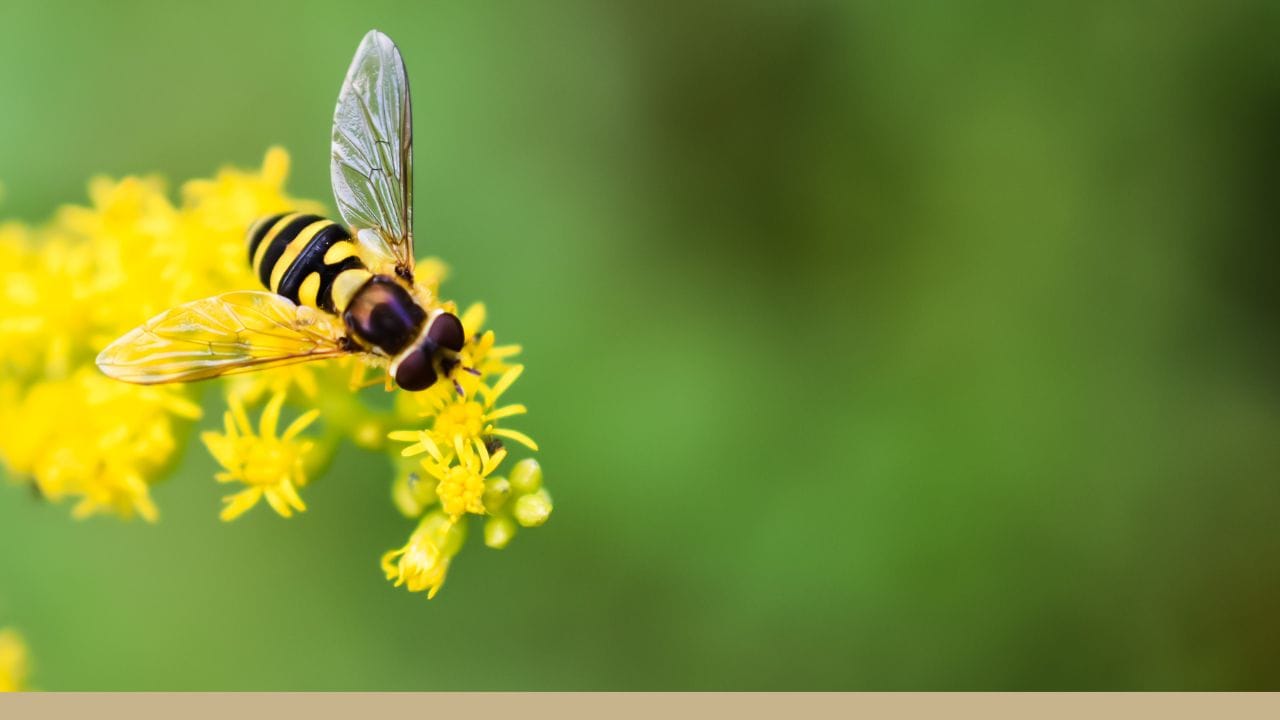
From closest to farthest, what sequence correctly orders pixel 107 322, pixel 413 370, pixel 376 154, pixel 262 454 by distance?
1. pixel 413 370
2. pixel 262 454
3. pixel 376 154
4. pixel 107 322

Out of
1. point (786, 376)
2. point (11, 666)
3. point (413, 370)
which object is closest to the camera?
point (413, 370)

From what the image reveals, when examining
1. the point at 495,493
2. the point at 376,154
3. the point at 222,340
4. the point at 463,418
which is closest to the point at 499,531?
the point at 495,493

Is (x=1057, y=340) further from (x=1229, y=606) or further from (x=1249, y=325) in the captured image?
(x=1229, y=606)

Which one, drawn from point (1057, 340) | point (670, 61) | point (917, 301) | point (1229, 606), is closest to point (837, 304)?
point (917, 301)

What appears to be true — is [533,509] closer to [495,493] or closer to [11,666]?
[495,493]

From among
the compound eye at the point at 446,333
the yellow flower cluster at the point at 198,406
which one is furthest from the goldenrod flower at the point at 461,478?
the compound eye at the point at 446,333

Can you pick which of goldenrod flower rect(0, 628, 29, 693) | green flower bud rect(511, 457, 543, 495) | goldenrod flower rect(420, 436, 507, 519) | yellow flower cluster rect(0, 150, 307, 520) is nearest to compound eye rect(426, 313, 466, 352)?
goldenrod flower rect(420, 436, 507, 519)

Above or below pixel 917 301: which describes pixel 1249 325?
below
